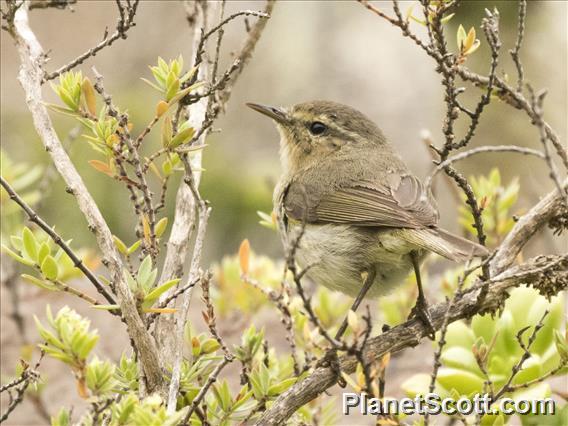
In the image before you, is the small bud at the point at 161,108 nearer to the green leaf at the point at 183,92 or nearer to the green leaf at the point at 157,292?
the green leaf at the point at 183,92

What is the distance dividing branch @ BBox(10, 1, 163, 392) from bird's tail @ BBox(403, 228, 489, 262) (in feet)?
3.56

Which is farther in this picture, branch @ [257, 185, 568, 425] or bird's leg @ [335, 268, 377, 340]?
bird's leg @ [335, 268, 377, 340]

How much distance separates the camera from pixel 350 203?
3637 mm

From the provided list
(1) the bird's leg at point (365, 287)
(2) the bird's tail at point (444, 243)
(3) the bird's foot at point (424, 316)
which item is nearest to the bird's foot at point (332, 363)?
(3) the bird's foot at point (424, 316)

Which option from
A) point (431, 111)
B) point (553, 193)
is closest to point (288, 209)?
point (553, 193)

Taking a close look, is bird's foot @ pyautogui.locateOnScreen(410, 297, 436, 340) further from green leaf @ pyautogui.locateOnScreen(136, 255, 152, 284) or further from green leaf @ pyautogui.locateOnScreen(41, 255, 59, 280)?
green leaf @ pyautogui.locateOnScreen(41, 255, 59, 280)

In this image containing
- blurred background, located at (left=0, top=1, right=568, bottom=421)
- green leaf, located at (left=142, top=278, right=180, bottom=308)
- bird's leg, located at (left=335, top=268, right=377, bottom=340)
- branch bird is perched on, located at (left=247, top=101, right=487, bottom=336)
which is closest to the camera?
green leaf, located at (left=142, top=278, right=180, bottom=308)

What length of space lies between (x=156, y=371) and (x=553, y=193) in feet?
5.07

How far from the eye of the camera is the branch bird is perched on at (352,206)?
3.26 m

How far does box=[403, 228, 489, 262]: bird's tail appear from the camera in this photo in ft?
9.44

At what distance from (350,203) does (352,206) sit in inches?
1.5

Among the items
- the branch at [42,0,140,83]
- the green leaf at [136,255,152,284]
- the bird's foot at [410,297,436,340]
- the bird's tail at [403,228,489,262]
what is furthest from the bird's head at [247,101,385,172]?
the green leaf at [136,255,152,284]

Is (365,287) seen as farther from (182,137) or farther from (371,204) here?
(182,137)

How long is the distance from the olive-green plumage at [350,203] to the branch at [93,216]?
89cm
